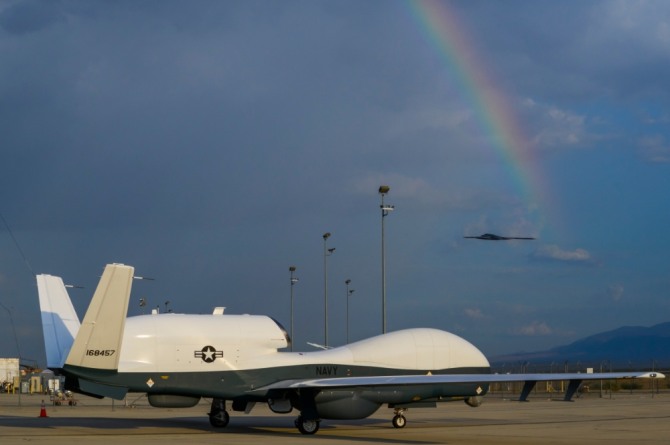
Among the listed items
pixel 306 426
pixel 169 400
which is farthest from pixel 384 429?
pixel 169 400

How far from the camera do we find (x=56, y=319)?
33.9 meters

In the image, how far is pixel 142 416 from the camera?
44719mm

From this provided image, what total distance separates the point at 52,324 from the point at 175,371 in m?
4.65

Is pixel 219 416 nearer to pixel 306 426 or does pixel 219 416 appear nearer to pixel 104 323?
pixel 306 426

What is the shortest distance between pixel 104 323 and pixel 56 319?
4.64 m

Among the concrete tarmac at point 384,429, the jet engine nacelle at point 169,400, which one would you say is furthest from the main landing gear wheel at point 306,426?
the jet engine nacelle at point 169,400

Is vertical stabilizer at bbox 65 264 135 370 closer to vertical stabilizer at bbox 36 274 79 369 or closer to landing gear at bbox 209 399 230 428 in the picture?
vertical stabilizer at bbox 36 274 79 369

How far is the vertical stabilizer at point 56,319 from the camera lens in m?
32.9

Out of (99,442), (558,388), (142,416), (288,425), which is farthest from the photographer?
(558,388)

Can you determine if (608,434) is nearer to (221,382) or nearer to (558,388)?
(221,382)

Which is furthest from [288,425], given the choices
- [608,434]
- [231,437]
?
[608,434]

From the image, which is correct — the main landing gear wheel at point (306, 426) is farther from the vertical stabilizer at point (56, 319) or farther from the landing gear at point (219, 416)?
the vertical stabilizer at point (56, 319)

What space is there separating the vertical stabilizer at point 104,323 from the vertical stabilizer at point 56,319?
2520 mm

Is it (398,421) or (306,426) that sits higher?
(398,421)
